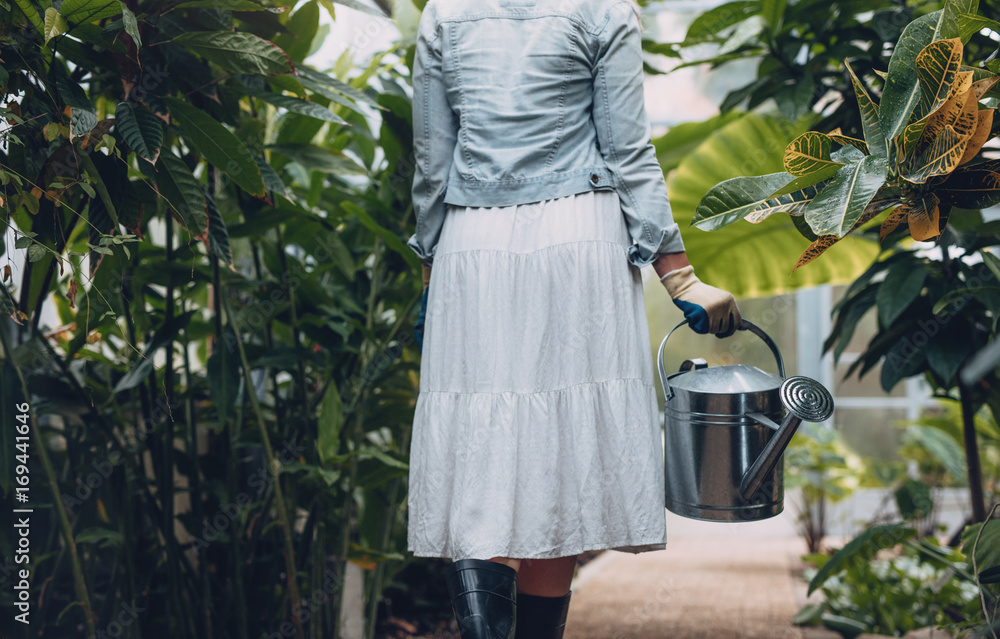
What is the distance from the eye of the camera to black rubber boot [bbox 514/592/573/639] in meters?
1.11

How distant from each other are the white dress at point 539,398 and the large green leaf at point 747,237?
4.20ft

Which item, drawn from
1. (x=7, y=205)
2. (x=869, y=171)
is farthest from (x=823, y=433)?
(x=7, y=205)

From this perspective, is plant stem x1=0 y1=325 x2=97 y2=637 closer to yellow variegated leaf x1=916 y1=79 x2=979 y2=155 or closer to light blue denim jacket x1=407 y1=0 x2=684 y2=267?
light blue denim jacket x1=407 y1=0 x2=684 y2=267

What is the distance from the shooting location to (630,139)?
111 centimetres

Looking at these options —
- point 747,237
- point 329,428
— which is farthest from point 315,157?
point 747,237

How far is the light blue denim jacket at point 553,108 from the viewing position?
1100 mm

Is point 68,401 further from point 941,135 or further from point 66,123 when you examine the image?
point 941,135

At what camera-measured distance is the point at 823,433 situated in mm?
3227

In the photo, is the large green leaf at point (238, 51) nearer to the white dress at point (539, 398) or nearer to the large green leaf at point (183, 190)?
the large green leaf at point (183, 190)

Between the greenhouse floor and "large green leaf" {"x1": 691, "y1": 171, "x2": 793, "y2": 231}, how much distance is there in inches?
46.3

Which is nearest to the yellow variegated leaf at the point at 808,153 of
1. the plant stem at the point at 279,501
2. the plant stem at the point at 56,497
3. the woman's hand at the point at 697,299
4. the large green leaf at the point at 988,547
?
the woman's hand at the point at 697,299

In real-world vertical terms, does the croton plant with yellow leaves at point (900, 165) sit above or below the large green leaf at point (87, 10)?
below

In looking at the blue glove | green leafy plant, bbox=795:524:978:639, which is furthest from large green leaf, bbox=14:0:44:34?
green leafy plant, bbox=795:524:978:639

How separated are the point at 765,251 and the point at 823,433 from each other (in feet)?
3.76
